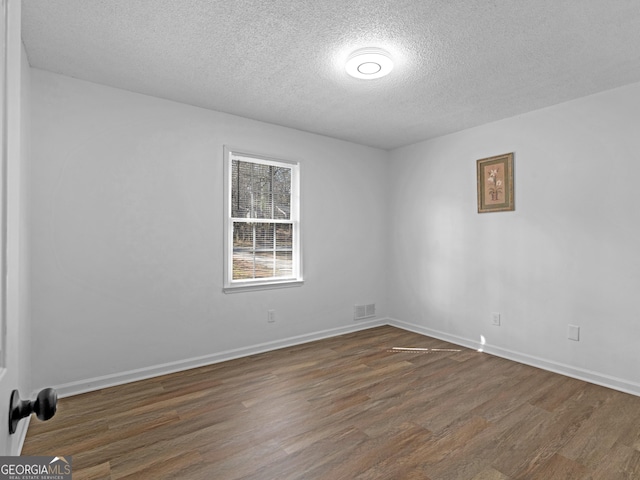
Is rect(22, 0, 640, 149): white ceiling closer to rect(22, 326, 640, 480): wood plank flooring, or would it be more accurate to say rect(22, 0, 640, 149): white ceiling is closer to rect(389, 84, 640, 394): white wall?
rect(389, 84, 640, 394): white wall

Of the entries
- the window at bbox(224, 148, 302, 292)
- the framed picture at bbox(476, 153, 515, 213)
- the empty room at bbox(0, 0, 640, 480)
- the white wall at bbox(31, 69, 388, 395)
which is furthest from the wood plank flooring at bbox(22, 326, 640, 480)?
the framed picture at bbox(476, 153, 515, 213)

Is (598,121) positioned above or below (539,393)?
above

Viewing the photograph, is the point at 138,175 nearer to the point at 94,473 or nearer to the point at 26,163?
the point at 26,163

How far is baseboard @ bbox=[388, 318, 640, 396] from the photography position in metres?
3.01

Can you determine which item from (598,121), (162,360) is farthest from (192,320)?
(598,121)

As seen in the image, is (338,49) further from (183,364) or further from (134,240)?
(183,364)

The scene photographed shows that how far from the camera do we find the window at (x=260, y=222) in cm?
385

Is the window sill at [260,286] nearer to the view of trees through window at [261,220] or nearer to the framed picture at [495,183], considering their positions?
the view of trees through window at [261,220]

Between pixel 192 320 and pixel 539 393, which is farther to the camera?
pixel 192 320

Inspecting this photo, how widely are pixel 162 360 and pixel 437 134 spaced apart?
4089mm

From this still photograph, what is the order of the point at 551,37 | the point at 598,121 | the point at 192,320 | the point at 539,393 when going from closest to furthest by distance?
the point at 551,37, the point at 539,393, the point at 598,121, the point at 192,320

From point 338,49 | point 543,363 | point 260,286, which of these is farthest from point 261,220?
point 543,363

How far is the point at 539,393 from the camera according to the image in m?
2.91

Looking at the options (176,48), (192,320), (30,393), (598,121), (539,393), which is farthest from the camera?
(192,320)
